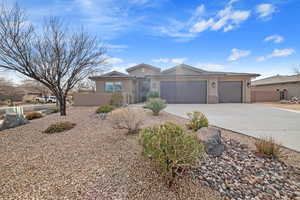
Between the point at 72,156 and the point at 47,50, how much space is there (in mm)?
7115

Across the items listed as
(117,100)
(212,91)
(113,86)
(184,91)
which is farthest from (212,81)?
(113,86)

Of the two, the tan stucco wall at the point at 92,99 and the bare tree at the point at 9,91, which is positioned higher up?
the bare tree at the point at 9,91

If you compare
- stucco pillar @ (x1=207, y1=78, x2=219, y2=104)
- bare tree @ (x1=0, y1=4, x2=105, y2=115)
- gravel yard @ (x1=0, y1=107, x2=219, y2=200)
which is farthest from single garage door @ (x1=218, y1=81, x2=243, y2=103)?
gravel yard @ (x1=0, y1=107, x2=219, y2=200)

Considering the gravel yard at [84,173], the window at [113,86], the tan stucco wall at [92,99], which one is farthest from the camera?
the window at [113,86]

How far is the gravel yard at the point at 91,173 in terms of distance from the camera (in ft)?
7.04

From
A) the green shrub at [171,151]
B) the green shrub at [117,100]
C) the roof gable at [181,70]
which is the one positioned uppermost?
the roof gable at [181,70]

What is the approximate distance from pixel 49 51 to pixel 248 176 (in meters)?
10.2

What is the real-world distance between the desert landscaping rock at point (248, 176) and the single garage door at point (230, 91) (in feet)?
44.4

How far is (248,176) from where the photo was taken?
272cm

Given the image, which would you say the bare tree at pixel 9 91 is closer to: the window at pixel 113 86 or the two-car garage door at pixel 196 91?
the window at pixel 113 86

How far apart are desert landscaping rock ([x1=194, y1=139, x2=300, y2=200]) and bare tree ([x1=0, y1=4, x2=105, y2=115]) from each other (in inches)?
349

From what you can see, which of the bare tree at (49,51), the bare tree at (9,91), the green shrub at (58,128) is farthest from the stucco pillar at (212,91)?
the bare tree at (9,91)

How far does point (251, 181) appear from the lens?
2594 mm

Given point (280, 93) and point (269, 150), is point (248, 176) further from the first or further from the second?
point (280, 93)
